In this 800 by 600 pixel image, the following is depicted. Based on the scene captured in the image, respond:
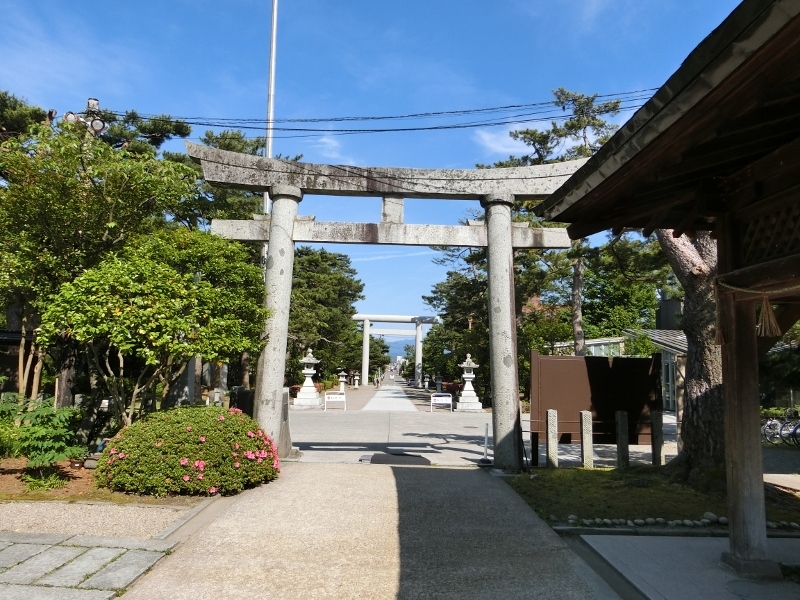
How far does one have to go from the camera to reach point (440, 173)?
Result: 8.98m

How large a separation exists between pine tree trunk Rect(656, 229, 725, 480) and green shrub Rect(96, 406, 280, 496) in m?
5.79

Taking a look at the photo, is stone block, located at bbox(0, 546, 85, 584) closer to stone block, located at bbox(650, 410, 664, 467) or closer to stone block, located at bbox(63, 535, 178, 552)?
stone block, located at bbox(63, 535, 178, 552)

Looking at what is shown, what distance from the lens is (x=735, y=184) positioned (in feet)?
14.1

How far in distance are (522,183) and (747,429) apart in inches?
219

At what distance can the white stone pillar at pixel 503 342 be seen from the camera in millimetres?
8477

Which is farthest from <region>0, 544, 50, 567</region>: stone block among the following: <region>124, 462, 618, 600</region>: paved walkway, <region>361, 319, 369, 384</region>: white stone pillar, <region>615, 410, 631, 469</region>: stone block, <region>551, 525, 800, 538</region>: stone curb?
<region>361, 319, 369, 384</region>: white stone pillar

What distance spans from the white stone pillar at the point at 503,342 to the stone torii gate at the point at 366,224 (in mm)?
16

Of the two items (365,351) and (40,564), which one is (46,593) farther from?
(365,351)

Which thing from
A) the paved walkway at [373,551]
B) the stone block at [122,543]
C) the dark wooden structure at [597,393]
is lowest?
the paved walkway at [373,551]

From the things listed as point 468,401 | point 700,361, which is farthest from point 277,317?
point 468,401

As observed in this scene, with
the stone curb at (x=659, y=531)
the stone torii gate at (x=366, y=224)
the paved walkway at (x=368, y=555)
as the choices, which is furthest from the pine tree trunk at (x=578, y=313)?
the stone curb at (x=659, y=531)

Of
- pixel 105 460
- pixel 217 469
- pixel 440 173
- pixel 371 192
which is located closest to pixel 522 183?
pixel 440 173

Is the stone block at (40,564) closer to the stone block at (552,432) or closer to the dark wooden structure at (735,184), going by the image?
the dark wooden structure at (735,184)

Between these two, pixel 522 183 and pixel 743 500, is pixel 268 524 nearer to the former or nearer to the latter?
pixel 743 500
